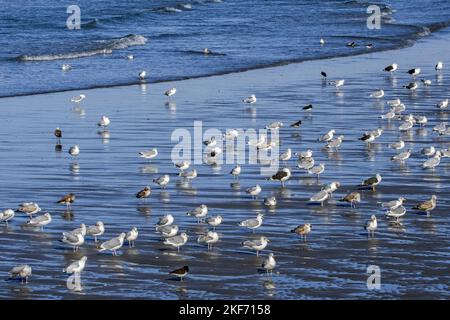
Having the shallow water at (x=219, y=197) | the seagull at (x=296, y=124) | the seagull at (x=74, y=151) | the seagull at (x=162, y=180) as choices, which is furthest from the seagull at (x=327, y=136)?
the seagull at (x=74, y=151)

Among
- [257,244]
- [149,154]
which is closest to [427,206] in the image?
[257,244]

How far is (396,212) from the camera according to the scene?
2025 centimetres

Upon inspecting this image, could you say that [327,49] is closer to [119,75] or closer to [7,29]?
[119,75]

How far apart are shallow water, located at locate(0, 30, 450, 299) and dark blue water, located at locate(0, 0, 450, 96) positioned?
5.20m

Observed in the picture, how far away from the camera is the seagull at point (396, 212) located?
66.4ft

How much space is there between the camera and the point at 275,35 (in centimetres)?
5234

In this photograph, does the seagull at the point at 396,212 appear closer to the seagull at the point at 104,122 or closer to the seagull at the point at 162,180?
the seagull at the point at 162,180

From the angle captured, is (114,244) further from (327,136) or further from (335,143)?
(327,136)

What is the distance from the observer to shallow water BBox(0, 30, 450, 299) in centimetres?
1709

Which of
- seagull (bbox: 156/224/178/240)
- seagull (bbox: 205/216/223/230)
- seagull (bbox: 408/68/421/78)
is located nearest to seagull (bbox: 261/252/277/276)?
seagull (bbox: 156/224/178/240)

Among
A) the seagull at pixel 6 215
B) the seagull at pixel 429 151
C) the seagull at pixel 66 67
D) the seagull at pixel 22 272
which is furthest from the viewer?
the seagull at pixel 66 67

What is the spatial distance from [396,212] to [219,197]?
11.6 feet

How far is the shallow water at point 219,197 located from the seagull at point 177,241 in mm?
145
